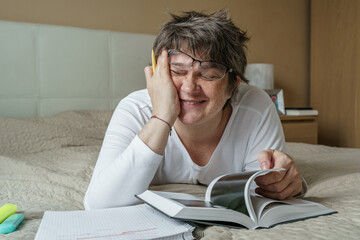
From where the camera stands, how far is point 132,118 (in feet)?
3.49

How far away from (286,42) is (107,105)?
82.2 inches

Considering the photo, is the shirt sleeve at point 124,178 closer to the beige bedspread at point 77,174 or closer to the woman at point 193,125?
the woman at point 193,125

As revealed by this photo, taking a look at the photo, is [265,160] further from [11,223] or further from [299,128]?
[299,128]

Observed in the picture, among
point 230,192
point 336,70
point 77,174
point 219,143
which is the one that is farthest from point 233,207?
point 336,70

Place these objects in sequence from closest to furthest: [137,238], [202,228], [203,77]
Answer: [137,238]
[202,228]
[203,77]

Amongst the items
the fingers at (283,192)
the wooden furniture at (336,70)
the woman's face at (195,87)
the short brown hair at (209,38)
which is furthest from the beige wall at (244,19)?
the fingers at (283,192)

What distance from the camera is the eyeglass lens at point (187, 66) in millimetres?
973

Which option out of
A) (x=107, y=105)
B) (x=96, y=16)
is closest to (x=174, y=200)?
(x=107, y=105)

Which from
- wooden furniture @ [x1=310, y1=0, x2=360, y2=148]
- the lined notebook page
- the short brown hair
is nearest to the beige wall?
wooden furniture @ [x1=310, y1=0, x2=360, y2=148]

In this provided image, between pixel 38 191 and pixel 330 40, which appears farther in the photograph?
pixel 330 40

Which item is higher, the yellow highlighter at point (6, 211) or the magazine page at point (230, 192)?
the magazine page at point (230, 192)

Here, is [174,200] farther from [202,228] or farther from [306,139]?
[306,139]

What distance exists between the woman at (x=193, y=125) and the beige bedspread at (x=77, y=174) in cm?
11

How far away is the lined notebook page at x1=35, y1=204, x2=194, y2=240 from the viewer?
0.57 meters
